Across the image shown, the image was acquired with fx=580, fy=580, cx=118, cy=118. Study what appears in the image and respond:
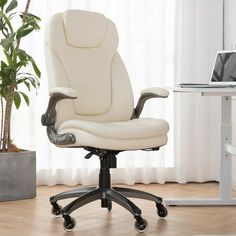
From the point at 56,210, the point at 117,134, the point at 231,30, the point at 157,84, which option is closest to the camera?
the point at 117,134

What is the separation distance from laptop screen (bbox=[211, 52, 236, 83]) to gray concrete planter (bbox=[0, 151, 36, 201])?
1314 mm

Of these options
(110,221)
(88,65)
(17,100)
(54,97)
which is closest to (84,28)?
(88,65)

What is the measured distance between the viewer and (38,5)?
14.0 feet

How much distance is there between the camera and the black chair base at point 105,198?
2.96 metres

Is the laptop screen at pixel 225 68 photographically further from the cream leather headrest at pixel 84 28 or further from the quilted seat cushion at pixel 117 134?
the cream leather headrest at pixel 84 28

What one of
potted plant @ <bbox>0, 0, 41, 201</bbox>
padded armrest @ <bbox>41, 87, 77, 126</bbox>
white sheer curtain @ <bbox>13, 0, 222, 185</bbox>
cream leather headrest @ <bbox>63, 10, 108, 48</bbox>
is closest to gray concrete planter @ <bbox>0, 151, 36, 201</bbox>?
potted plant @ <bbox>0, 0, 41, 201</bbox>

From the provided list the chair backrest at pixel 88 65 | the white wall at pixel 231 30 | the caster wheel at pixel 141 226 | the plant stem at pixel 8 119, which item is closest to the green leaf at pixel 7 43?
the plant stem at pixel 8 119

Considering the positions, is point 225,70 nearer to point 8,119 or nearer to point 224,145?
point 224,145

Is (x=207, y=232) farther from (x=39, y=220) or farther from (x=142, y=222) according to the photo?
(x=39, y=220)

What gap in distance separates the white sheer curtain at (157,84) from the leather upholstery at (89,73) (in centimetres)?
86

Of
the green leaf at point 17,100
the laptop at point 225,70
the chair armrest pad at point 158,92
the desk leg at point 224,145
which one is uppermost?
the laptop at point 225,70

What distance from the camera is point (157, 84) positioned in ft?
14.4

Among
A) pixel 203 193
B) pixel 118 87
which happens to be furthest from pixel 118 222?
pixel 203 193

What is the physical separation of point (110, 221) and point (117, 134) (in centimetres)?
57
